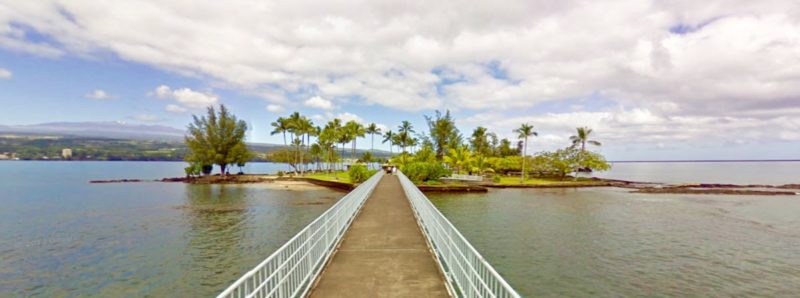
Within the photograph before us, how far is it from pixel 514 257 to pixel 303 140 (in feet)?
212

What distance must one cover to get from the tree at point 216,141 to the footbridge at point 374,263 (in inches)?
2635

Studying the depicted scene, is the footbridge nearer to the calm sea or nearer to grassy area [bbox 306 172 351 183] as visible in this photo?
the calm sea

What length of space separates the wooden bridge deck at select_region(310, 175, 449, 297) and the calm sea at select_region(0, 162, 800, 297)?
4.66m

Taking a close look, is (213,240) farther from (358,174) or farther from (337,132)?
(337,132)

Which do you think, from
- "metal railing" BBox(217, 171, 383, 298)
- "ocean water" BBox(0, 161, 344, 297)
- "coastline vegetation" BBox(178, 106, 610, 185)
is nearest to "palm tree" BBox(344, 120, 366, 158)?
"coastline vegetation" BBox(178, 106, 610, 185)

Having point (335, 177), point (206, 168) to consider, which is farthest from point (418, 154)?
point (206, 168)

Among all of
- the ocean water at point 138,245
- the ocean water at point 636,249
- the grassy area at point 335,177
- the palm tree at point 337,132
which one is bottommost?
the ocean water at point 138,245

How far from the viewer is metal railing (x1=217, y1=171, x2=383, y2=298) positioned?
216 inches

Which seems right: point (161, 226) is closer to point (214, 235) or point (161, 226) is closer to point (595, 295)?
point (214, 235)

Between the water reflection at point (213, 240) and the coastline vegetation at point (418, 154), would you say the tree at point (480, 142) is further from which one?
the water reflection at point (213, 240)

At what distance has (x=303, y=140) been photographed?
7469 centimetres

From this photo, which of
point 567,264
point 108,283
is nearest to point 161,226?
point 108,283

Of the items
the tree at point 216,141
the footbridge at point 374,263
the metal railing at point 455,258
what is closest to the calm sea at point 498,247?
the metal railing at point 455,258

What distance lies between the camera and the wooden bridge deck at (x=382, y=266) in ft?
23.4
